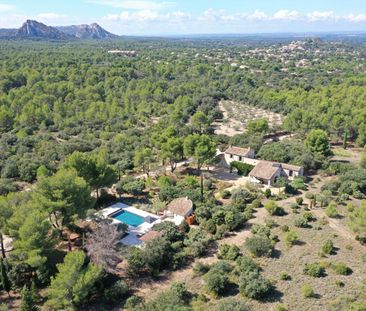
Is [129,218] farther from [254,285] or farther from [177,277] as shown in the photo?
[254,285]

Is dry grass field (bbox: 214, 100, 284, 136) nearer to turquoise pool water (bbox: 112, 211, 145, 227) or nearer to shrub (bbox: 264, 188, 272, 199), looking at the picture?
shrub (bbox: 264, 188, 272, 199)

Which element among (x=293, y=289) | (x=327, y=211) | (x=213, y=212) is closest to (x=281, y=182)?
(x=327, y=211)

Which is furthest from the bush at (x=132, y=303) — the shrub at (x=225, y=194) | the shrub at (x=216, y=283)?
the shrub at (x=225, y=194)

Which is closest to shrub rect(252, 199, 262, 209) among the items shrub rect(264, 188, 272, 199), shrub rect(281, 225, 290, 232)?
shrub rect(264, 188, 272, 199)

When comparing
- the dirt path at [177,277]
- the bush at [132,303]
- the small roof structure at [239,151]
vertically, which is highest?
the small roof structure at [239,151]

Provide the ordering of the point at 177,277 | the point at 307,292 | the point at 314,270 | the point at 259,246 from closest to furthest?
the point at 307,292, the point at 314,270, the point at 177,277, the point at 259,246

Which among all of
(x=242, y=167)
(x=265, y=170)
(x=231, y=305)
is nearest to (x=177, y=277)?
(x=231, y=305)

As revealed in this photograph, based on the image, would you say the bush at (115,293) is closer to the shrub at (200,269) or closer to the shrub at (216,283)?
the shrub at (200,269)
